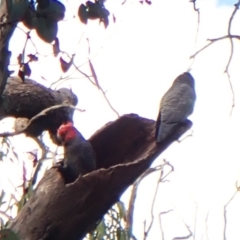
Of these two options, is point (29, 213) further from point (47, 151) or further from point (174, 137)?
point (47, 151)

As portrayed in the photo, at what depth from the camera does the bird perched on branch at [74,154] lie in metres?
2.78

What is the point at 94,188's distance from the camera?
244 centimetres

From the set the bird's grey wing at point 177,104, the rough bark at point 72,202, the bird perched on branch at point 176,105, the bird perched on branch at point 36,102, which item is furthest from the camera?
the bird's grey wing at point 177,104

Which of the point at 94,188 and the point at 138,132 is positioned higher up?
the point at 138,132

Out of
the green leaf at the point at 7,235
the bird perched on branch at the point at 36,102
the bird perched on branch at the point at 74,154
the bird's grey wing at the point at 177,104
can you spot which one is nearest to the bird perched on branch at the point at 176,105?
the bird's grey wing at the point at 177,104

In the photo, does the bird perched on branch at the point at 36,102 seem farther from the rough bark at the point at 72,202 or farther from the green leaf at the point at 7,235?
the green leaf at the point at 7,235

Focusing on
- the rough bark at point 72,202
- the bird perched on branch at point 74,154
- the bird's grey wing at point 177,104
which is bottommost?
the rough bark at point 72,202

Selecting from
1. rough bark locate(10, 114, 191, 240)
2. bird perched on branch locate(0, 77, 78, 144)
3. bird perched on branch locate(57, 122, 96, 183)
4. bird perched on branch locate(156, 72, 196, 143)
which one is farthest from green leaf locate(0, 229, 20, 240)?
bird perched on branch locate(0, 77, 78, 144)

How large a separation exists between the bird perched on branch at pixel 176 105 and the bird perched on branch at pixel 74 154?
0.34 meters

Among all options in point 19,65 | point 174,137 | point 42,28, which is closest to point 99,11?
point 42,28

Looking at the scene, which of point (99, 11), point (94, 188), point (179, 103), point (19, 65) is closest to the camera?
point (99, 11)

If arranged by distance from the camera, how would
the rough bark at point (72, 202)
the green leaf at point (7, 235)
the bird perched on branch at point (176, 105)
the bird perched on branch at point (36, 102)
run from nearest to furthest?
the green leaf at point (7, 235) → the rough bark at point (72, 202) → the bird perched on branch at point (176, 105) → the bird perched on branch at point (36, 102)

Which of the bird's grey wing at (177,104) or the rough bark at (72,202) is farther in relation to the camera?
the bird's grey wing at (177,104)

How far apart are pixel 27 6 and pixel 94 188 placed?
1.14m
